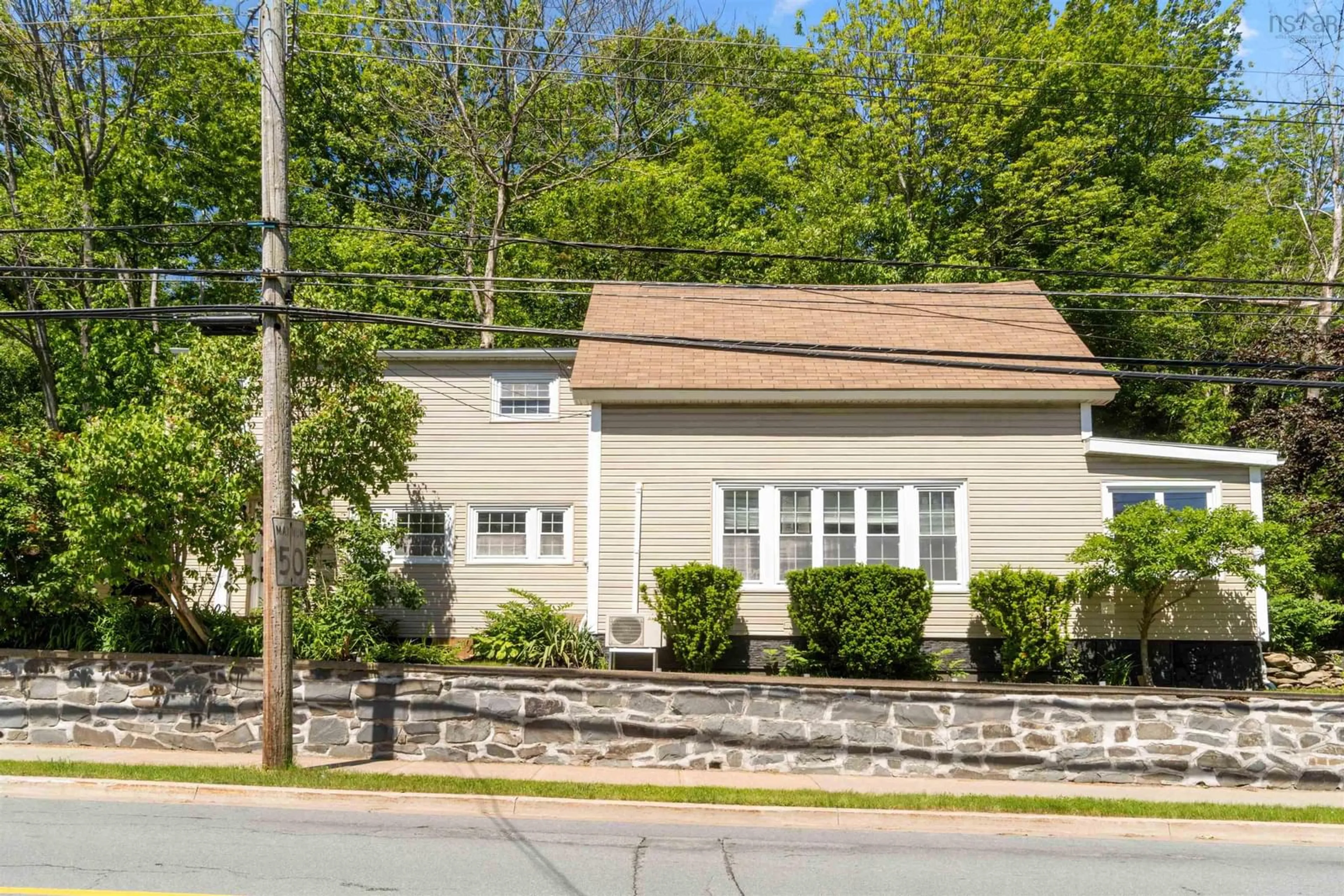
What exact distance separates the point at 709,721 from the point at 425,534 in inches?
332

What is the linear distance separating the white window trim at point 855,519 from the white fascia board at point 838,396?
1.25 meters

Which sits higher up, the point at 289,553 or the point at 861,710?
the point at 289,553

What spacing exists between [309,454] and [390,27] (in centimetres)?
2180

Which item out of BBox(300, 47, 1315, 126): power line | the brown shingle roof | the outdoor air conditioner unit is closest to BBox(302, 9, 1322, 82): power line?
BBox(300, 47, 1315, 126): power line

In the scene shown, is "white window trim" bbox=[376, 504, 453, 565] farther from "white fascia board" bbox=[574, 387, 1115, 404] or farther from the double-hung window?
the double-hung window

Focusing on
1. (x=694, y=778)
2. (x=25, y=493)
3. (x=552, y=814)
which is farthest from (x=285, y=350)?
(x=694, y=778)

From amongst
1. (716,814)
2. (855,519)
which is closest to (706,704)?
(716,814)

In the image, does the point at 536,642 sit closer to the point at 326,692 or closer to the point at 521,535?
the point at 326,692

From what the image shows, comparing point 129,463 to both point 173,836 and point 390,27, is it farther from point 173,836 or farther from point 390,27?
point 390,27

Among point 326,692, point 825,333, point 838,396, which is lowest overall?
point 326,692

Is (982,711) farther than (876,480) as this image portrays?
No

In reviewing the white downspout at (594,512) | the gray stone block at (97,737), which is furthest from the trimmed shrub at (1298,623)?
the gray stone block at (97,737)

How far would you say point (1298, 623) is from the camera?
17.8 metres

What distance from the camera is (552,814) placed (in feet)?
31.5
